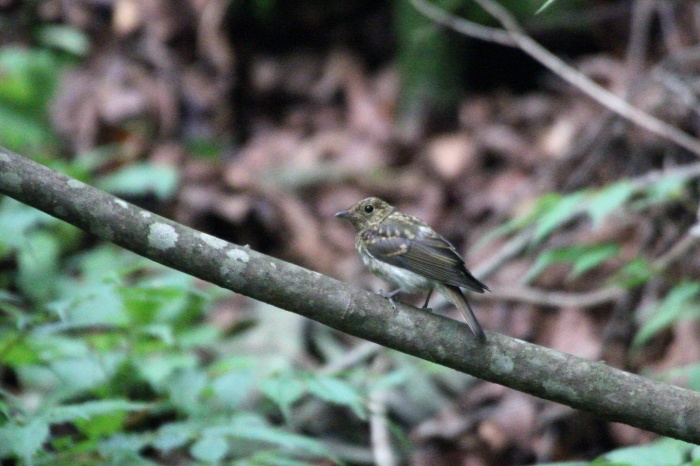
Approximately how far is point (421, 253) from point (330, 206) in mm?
3910

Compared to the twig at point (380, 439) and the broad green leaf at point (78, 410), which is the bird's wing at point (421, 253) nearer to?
the twig at point (380, 439)

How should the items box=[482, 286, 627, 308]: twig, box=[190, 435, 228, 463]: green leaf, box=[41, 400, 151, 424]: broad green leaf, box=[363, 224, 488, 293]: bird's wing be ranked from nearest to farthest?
box=[41, 400, 151, 424]: broad green leaf, box=[190, 435, 228, 463]: green leaf, box=[363, 224, 488, 293]: bird's wing, box=[482, 286, 627, 308]: twig

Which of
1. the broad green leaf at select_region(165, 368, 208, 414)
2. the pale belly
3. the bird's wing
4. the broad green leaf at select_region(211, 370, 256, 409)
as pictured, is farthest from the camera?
the broad green leaf at select_region(211, 370, 256, 409)

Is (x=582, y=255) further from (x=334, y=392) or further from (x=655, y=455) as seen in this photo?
(x=334, y=392)

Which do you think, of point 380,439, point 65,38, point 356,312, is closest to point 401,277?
point 356,312

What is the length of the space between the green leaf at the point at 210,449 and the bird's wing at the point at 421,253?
3.44ft

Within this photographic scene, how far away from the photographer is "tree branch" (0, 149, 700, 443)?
2.38 m

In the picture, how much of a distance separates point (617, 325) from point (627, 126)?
5.00ft

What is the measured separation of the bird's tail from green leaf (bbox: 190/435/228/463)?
3.33 feet

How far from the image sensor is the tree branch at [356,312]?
7.82ft

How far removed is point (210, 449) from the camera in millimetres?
2846

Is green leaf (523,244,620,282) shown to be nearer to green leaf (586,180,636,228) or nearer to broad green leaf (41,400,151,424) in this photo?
green leaf (586,180,636,228)

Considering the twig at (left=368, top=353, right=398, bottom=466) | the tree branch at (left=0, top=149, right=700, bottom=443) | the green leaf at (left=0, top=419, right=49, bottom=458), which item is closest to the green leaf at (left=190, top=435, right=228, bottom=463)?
the green leaf at (left=0, top=419, right=49, bottom=458)

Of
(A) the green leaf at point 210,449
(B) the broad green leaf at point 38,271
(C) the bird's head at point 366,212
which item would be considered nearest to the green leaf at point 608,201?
(C) the bird's head at point 366,212
